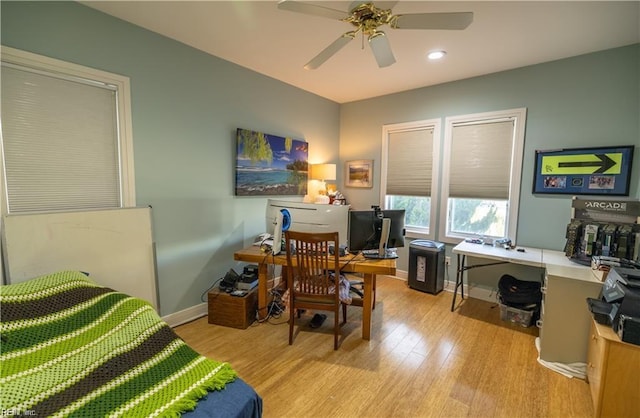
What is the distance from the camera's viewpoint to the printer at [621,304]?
152 cm

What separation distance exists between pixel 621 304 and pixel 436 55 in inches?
98.7

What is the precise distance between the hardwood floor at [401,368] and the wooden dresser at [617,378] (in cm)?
17

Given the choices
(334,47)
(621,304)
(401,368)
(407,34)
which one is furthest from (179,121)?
Result: (621,304)

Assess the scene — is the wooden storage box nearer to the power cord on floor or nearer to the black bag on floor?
the power cord on floor

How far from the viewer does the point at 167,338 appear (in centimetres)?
132

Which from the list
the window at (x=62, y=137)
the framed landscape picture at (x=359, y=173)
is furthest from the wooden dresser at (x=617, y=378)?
the window at (x=62, y=137)

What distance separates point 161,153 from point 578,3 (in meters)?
3.52

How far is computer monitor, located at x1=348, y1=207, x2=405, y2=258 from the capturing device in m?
2.56

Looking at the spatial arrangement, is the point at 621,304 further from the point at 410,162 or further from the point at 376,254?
the point at 410,162

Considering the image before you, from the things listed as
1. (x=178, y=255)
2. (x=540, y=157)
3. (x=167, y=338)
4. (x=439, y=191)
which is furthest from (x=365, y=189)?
(x=167, y=338)

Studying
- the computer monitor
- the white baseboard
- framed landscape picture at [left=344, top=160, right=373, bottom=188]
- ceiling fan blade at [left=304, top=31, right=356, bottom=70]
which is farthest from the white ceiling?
the white baseboard

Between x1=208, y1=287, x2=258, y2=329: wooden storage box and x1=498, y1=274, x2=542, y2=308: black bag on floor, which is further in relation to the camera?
x1=498, y1=274, x2=542, y2=308: black bag on floor

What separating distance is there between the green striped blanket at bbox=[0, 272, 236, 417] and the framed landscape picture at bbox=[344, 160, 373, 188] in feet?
11.5

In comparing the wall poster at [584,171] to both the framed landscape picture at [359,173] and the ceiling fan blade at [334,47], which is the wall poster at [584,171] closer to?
the framed landscape picture at [359,173]
